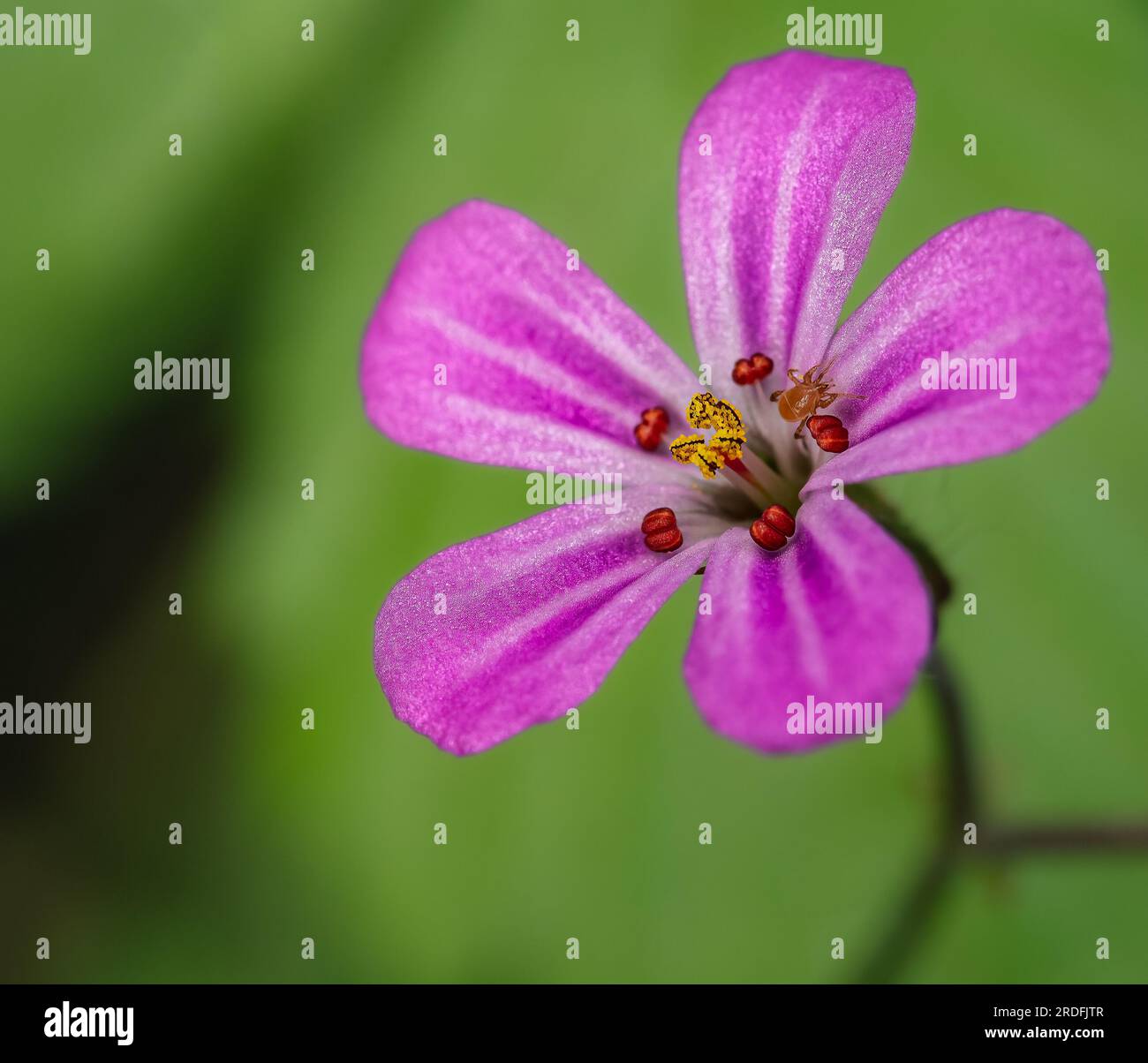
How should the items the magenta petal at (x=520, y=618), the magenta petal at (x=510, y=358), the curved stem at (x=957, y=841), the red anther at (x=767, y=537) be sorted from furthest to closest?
1. the curved stem at (x=957, y=841)
2. the magenta petal at (x=510, y=358)
3. the red anther at (x=767, y=537)
4. the magenta petal at (x=520, y=618)

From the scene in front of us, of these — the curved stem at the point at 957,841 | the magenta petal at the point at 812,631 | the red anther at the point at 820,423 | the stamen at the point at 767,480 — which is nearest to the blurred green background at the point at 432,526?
the curved stem at the point at 957,841

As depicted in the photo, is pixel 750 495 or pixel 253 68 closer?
pixel 750 495

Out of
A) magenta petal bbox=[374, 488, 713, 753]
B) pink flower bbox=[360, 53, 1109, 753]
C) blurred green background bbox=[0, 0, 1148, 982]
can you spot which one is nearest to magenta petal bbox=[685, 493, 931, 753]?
pink flower bbox=[360, 53, 1109, 753]

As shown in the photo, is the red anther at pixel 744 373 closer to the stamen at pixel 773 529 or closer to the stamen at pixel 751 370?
the stamen at pixel 751 370

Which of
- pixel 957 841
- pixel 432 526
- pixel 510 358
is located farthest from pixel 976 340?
pixel 432 526
